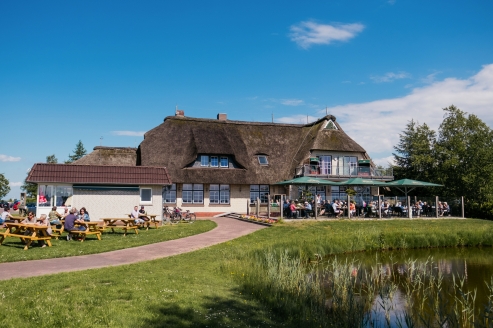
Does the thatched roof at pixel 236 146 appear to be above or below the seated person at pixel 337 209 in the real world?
above

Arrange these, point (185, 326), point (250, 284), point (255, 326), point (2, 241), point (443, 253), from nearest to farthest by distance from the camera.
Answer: point (185, 326) < point (255, 326) < point (250, 284) < point (2, 241) < point (443, 253)

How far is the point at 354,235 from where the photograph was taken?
57.5ft

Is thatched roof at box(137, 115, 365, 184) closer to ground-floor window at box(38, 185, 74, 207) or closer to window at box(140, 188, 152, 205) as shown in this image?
window at box(140, 188, 152, 205)

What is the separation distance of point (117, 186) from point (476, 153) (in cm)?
3023

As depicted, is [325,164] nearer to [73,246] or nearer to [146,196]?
[146,196]

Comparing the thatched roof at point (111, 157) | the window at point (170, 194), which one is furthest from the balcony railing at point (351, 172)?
the thatched roof at point (111, 157)

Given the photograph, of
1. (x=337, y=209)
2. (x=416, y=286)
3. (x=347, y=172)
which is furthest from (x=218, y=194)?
(x=416, y=286)

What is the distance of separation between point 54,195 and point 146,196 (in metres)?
4.93

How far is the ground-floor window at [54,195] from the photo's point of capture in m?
22.6

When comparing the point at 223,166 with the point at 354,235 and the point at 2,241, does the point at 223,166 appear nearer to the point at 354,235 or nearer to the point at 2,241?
the point at 354,235

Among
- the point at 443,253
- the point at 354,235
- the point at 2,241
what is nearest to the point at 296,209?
the point at 354,235

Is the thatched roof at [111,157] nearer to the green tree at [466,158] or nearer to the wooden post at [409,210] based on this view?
the wooden post at [409,210]

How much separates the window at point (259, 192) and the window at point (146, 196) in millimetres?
10920

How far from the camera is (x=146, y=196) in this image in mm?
24531
